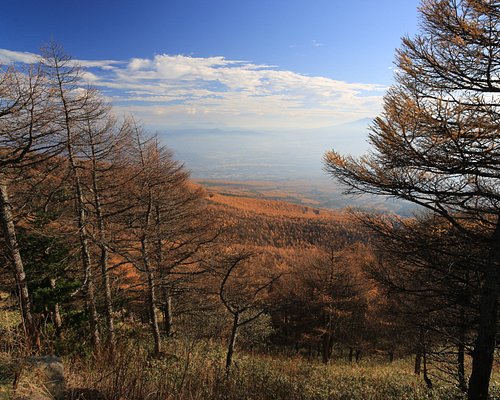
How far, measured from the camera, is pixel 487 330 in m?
5.02

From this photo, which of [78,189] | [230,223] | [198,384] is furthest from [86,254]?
[198,384]

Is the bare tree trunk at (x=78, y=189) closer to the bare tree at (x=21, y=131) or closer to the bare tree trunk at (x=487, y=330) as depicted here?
the bare tree at (x=21, y=131)

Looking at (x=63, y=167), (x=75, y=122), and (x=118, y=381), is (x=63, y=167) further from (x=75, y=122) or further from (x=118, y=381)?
(x=118, y=381)

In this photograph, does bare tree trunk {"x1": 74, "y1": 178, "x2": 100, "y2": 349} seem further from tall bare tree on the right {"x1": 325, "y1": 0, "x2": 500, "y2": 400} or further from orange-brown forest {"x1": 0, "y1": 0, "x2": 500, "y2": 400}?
tall bare tree on the right {"x1": 325, "y1": 0, "x2": 500, "y2": 400}

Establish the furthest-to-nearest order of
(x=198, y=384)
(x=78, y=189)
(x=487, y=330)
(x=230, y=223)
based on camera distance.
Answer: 1. (x=230, y=223)
2. (x=78, y=189)
3. (x=487, y=330)
4. (x=198, y=384)

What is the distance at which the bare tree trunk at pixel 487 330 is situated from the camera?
492 centimetres

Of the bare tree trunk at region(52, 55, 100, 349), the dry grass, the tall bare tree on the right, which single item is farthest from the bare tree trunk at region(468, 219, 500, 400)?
the bare tree trunk at region(52, 55, 100, 349)

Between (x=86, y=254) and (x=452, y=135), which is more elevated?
(x=452, y=135)

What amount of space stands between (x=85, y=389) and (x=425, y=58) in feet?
21.8

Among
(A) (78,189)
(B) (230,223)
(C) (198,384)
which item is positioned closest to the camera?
(C) (198,384)

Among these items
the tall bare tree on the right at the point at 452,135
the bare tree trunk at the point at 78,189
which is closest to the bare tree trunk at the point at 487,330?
the tall bare tree on the right at the point at 452,135

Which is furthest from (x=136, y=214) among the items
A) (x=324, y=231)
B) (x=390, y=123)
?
(x=324, y=231)

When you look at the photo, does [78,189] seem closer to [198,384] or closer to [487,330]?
[198,384]

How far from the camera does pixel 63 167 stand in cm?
774
